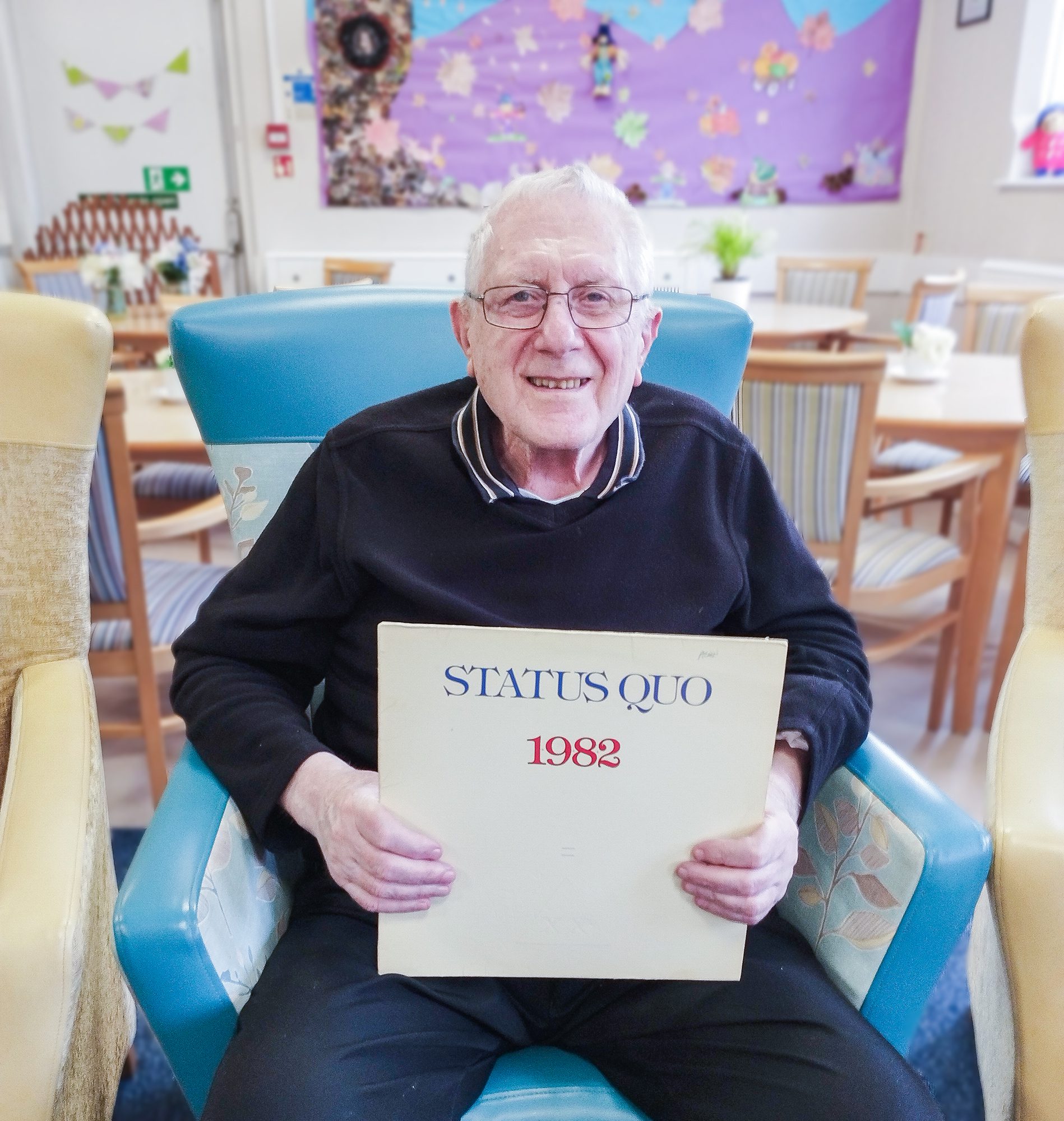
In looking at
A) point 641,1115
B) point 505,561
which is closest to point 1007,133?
point 505,561

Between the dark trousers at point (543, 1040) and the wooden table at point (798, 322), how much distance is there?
2461 mm

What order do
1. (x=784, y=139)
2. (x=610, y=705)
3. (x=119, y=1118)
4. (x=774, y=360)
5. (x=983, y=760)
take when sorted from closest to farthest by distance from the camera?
(x=610, y=705) → (x=119, y=1118) → (x=774, y=360) → (x=983, y=760) → (x=784, y=139)

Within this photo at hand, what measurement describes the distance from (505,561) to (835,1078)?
55 centimetres

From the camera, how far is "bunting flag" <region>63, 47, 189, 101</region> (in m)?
4.36

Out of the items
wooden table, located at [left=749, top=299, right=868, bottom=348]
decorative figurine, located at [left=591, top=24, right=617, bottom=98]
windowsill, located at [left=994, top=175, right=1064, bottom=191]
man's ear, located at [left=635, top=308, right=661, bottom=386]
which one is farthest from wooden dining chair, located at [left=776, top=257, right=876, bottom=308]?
man's ear, located at [left=635, top=308, right=661, bottom=386]

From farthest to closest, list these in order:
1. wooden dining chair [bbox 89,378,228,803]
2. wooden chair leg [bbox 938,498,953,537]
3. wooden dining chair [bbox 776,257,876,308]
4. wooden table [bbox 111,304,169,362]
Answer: wooden dining chair [bbox 776,257,876,308] → wooden table [bbox 111,304,169,362] → wooden chair leg [bbox 938,498,953,537] → wooden dining chair [bbox 89,378,228,803]

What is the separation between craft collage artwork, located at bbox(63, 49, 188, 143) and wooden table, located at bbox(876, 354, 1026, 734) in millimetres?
3677

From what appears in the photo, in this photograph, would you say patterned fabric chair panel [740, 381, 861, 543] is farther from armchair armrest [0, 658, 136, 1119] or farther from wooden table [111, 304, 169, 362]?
wooden table [111, 304, 169, 362]

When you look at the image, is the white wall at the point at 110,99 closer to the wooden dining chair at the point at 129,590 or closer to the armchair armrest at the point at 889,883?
the wooden dining chair at the point at 129,590

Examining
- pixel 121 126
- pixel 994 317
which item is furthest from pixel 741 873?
pixel 121 126

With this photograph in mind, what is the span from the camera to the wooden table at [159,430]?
1.85 metres

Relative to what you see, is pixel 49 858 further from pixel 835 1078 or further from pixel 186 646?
pixel 835 1078

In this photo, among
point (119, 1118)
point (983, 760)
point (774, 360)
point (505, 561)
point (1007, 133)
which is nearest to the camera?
point (505, 561)

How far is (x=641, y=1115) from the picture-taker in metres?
0.84
